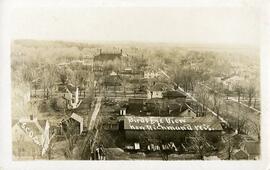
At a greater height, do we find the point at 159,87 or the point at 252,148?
the point at 159,87

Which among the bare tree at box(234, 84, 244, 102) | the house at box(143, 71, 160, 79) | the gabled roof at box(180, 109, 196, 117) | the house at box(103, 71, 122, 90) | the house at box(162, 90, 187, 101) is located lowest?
the gabled roof at box(180, 109, 196, 117)

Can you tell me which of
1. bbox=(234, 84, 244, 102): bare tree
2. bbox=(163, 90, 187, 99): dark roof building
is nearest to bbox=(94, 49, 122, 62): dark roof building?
bbox=(163, 90, 187, 99): dark roof building

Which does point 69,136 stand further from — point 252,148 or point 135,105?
point 252,148

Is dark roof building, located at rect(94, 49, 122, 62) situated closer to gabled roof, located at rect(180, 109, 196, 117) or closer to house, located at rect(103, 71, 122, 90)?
house, located at rect(103, 71, 122, 90)

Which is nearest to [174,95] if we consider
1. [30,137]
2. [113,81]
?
[113,81]

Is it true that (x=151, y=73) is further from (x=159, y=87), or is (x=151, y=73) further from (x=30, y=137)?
(x=30, y=137)

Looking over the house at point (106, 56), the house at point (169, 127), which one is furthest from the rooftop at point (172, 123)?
the house at point (106, 56)

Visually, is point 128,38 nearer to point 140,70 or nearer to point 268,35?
point 140,70
